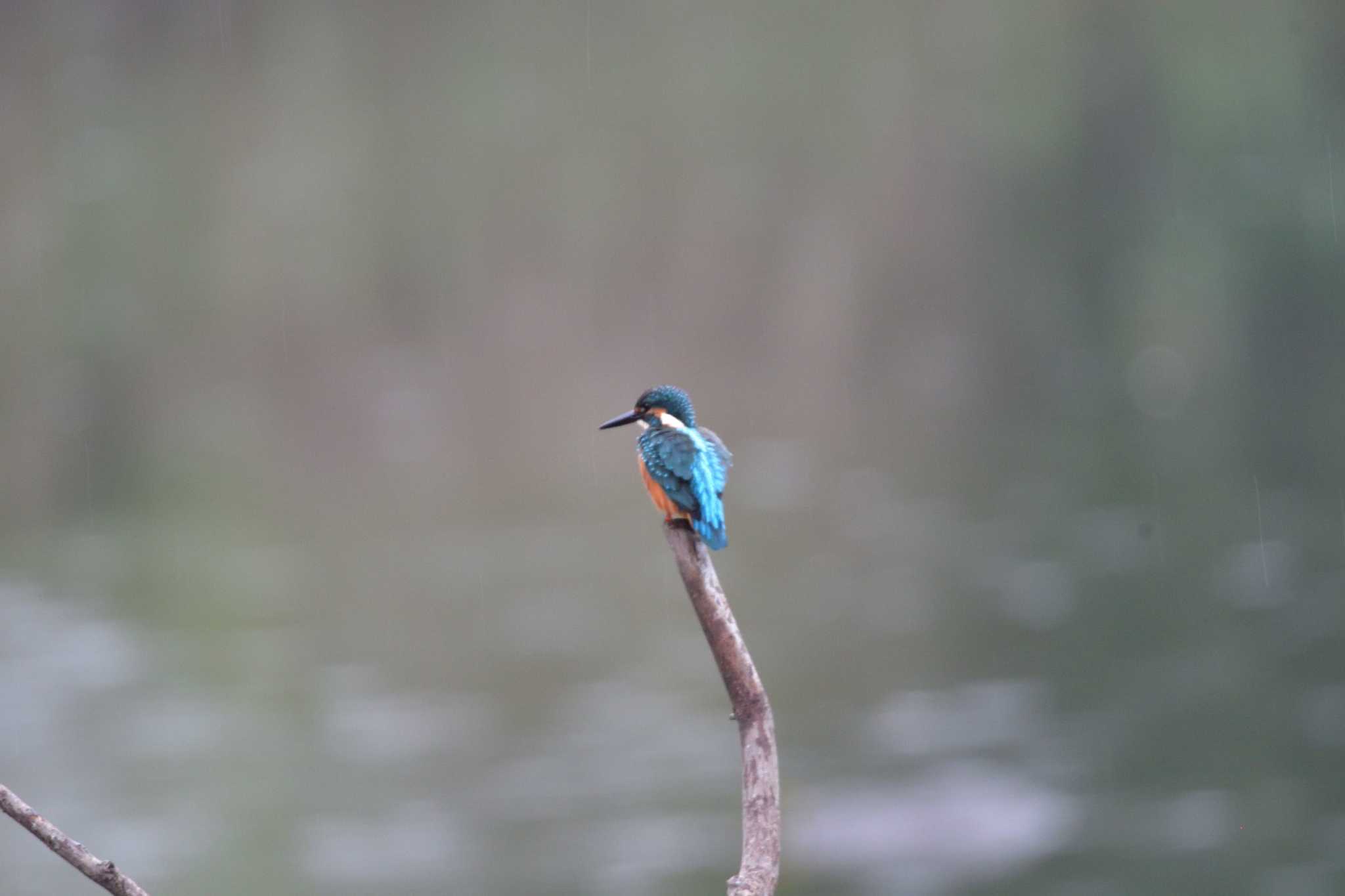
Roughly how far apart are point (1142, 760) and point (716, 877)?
188 centimetres

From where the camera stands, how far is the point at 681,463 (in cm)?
194

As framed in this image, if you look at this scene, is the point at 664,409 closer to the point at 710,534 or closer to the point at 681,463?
the point at 681,463

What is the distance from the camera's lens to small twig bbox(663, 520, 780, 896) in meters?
1.36

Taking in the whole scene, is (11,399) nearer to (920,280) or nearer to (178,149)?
(178,149)

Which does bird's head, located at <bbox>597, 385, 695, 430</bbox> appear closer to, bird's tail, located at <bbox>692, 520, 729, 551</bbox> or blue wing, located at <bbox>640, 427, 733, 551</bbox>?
blue wing, located at <bbox>640, 427, 733, 551</bbox>

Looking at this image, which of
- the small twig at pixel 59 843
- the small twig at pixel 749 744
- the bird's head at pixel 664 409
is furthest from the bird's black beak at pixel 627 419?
the small twig at pixel 59 843

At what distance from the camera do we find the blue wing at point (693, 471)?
5.99 ft

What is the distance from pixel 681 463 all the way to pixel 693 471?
0.04 meters

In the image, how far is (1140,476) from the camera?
7488 mm

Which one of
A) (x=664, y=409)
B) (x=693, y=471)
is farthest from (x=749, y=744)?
(x=664, y=409)

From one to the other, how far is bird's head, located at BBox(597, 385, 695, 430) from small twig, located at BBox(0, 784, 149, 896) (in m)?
1.14

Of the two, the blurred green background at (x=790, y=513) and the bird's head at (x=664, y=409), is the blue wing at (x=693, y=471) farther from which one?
the blurred green background at (x=790, y=513)

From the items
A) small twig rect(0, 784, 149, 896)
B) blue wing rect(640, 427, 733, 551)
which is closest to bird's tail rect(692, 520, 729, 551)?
blue wing rect(640, 427, 733, 551)

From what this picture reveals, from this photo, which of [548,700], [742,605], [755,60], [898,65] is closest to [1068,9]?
[898,65]
